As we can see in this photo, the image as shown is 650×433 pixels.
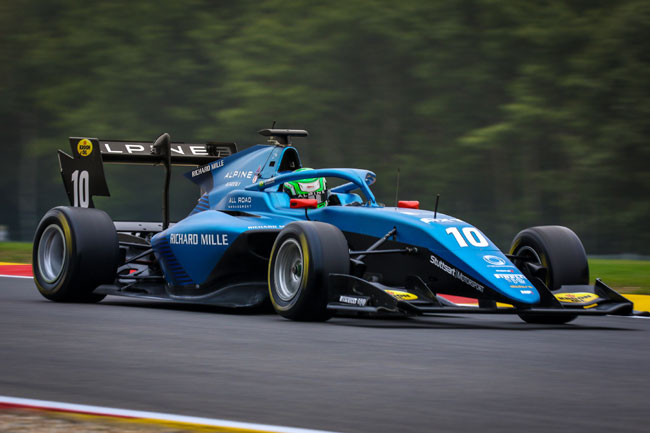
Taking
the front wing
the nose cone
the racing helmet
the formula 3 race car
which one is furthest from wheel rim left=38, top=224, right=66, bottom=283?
the nose cone

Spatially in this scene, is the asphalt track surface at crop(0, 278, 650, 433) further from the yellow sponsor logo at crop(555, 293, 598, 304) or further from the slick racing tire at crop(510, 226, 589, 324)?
the slick racing tire at crop(510, 226, 589, 324)

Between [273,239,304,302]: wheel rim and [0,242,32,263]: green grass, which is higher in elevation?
[273,239,304,302]: wheel rim

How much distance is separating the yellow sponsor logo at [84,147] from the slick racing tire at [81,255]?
127cm

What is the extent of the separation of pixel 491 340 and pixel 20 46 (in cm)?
2552

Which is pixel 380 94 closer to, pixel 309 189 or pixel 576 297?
pixel 309 189

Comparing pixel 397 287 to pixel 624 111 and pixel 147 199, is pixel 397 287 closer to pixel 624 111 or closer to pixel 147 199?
pixel 624 111

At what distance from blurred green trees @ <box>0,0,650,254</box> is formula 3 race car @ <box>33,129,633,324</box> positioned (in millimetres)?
11899

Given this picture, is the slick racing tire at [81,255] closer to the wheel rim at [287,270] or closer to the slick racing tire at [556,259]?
the wheel rim at [287,270]

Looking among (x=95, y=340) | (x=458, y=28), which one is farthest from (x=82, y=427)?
(x=458, y=28)

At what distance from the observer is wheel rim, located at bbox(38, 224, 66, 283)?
38.3 feet

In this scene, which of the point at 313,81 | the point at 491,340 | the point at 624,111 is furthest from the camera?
the point at 313,81

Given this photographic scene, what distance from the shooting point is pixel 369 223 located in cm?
1001

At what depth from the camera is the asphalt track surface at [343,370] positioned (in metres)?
5.09

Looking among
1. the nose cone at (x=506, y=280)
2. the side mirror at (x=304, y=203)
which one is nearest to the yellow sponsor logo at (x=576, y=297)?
the nose cone at (x=506, y=280)
